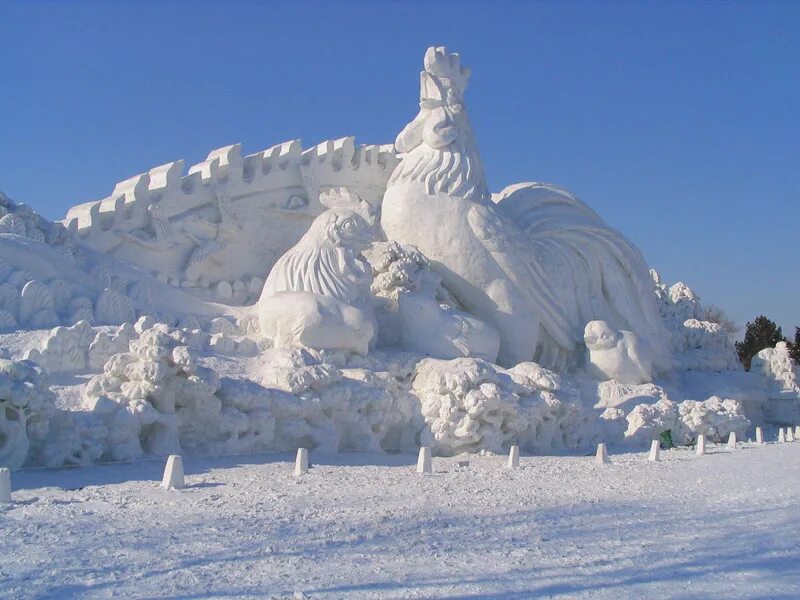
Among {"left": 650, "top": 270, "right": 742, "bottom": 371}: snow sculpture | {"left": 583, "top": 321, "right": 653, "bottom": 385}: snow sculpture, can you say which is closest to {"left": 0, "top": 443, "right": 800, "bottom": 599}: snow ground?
{"left": 583, "top": 321, "right": 653, "bottom": 385}: snow sculpture

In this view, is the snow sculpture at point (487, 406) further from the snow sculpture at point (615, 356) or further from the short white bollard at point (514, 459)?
the snow sculpture at point (615, 356)

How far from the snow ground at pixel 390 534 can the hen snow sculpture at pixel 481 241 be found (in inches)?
153

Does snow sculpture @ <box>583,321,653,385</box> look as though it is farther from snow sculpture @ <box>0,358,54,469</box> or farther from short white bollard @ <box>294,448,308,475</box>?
snow sculpture @ <box>0,358,54,469</box>

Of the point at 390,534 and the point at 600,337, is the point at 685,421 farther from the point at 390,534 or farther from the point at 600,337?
the point at 390,534

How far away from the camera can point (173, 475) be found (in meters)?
5.33

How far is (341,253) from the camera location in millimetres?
8836

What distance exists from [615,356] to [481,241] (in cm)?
214

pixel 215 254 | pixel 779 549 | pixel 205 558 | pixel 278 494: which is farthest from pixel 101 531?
pixel 215 254

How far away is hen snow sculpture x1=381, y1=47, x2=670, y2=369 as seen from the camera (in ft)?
33.7

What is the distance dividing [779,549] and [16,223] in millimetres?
7347

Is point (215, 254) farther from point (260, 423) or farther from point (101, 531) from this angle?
point (101, 531)

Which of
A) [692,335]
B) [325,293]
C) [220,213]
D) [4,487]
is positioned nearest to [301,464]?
[4,487]

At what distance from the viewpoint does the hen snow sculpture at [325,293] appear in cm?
830

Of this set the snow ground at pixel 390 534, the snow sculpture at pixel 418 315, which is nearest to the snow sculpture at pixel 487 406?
the snow sculpture at pixel 418 315
